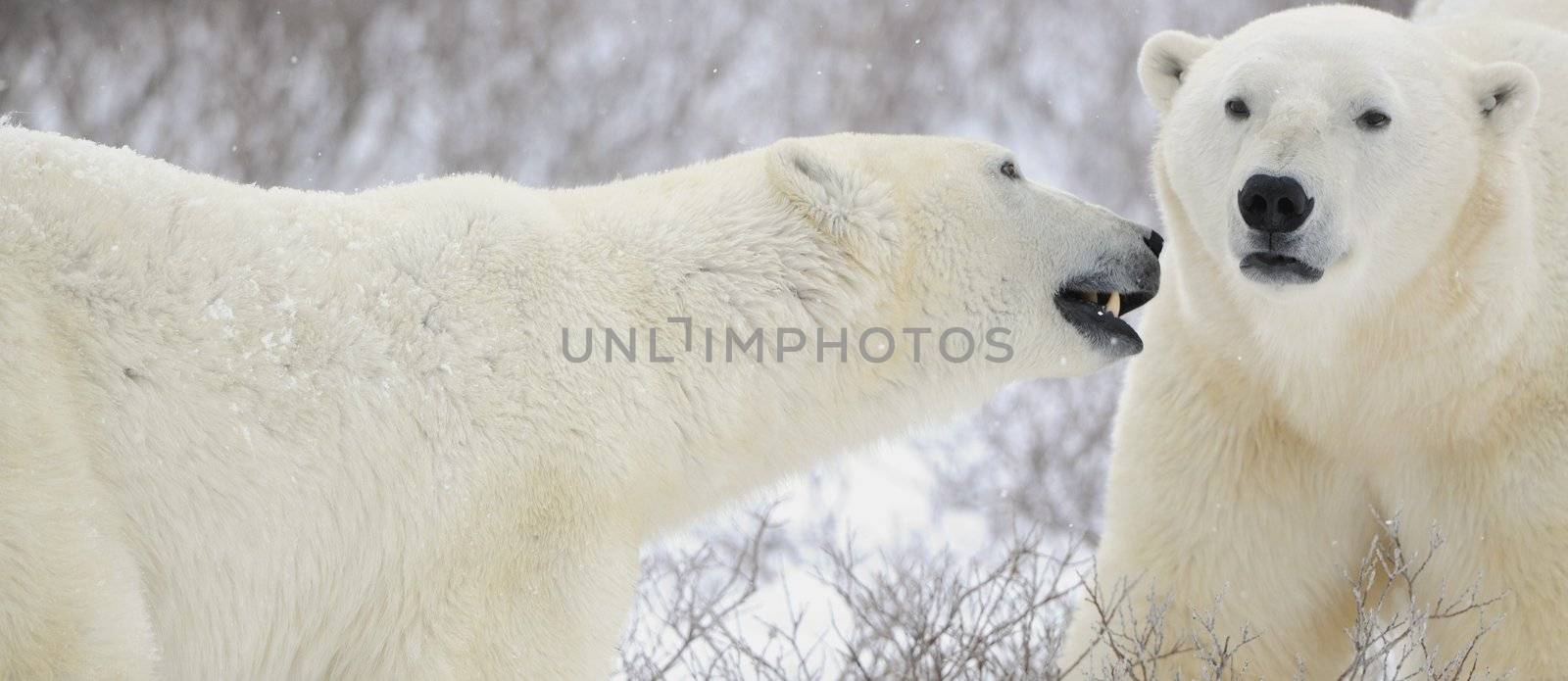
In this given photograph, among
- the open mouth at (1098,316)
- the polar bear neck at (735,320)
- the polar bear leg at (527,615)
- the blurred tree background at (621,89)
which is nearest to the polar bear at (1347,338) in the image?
the open mouth at (1098,316)

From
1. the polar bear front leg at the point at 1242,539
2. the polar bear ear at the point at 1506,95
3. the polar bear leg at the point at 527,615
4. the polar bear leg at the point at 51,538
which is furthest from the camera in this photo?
the polar bear front leg at the point at 1242,539

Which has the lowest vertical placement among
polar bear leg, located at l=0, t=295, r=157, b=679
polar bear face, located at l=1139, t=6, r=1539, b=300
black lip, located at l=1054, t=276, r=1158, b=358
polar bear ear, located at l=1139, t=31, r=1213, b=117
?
polar bear leg, located at l=0, t=295, r=157, b=679

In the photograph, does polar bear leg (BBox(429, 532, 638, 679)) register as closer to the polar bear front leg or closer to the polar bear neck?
the polar bear neck

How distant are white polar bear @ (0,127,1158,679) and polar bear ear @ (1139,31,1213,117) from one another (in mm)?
553

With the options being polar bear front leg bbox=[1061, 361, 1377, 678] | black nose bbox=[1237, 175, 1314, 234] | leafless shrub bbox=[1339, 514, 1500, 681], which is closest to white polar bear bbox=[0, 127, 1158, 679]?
black nose bbox=[1237, 175, 1314, 234]

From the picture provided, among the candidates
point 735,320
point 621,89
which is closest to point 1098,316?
point 735,320

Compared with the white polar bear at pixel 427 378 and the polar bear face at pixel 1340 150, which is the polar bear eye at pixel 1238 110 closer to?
the polar bear face at pixel 1340 150

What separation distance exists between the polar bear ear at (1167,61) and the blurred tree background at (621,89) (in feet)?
11.7

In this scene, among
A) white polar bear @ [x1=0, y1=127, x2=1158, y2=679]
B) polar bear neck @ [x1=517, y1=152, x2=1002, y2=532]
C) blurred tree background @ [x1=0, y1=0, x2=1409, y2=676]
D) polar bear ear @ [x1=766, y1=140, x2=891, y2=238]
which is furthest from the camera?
blurred tree background @ [x1=0, y1=0, x2=1409, y2=676]

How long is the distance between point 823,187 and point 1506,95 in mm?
1112

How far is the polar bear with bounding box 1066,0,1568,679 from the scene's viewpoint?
246 centimetres

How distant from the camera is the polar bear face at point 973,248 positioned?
238 cm

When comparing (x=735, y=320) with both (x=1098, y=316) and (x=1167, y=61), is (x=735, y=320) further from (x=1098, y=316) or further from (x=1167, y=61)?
(x=1167, y=61)

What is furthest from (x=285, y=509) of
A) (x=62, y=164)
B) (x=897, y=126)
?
(x=897, y=126)
